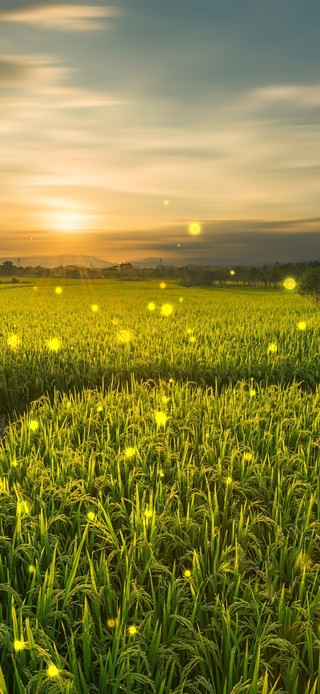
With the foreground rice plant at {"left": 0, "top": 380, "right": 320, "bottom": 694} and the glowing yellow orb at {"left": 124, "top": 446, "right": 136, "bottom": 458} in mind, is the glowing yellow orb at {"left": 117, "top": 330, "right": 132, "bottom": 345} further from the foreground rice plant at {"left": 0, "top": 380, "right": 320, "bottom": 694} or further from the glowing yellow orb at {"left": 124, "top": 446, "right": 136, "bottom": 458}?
the glowing yellow orb at {"left": 124, "top": 446, "right": 136, "bottom": 458}

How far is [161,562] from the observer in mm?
2955

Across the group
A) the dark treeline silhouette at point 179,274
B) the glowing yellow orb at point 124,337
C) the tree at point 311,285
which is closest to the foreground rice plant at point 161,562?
the glowing yellow orb at point 124,337

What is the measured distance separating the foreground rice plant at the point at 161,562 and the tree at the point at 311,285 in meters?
31.0

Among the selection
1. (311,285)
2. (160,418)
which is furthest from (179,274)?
(160,418)

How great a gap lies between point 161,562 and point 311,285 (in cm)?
3427

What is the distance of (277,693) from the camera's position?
1.92 metres

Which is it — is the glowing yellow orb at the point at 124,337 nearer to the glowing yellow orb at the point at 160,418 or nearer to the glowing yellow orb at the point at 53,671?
the glowing yellow orb at the point at 160,418

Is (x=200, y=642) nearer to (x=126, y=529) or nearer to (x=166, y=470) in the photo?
(x=126, y=529)

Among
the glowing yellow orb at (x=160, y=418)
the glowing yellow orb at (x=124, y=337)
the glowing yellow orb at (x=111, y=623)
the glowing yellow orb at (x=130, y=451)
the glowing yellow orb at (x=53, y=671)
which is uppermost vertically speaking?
the glowing yellow orb at (x=53, y=671)

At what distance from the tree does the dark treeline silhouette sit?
53.7 metres

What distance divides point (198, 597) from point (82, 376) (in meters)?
7.03

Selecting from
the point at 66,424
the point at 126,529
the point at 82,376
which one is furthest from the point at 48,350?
the point at 126,529

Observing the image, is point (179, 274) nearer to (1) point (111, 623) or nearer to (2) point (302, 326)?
(2) point (302, 326)

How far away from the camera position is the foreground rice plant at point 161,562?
2.08m
